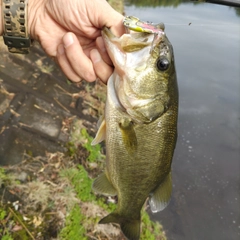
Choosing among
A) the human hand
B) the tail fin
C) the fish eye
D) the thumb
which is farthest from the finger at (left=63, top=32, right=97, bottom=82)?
the tail fin

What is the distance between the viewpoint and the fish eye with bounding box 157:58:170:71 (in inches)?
76.7

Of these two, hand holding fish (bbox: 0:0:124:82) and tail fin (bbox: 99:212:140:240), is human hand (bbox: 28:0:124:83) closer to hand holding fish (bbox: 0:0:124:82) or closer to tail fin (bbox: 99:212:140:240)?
hand holding fish (bbox: 0:0:124:82)

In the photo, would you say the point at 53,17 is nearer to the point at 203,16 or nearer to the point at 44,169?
the point at 44,169

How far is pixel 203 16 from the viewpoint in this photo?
13.1m

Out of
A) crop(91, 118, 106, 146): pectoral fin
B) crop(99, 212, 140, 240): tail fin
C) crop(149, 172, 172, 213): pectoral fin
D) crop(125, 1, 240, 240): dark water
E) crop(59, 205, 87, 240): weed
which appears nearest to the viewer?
crop(91, 118, 106, 146): pectoral fin

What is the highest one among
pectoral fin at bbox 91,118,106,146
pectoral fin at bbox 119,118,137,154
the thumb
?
the thumb

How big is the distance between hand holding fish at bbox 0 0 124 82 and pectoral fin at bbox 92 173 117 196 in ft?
2.51

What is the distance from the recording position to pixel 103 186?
2449 mm

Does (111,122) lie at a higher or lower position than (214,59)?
higher

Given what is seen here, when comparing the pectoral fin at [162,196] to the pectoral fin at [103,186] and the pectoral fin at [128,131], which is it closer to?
the pectoral fin at [103,186]

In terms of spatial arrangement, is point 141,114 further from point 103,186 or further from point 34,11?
point 34,11

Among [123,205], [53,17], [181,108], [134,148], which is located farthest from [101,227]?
[181,108]

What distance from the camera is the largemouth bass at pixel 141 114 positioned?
1935 millimetres

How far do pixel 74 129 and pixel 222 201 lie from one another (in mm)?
2838
